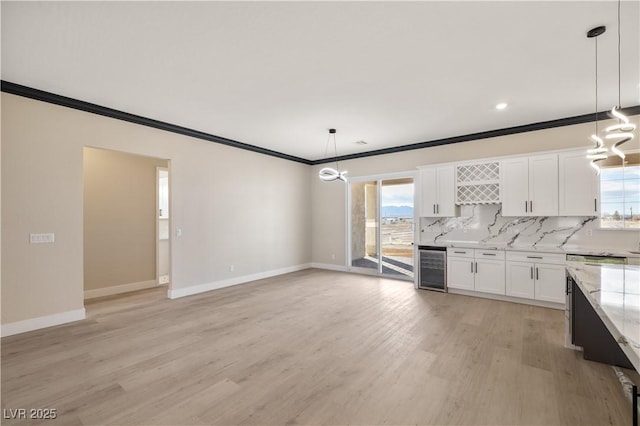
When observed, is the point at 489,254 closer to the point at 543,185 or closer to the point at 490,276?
the point at 490,276

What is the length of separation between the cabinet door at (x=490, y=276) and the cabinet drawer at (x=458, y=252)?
0.64 ft

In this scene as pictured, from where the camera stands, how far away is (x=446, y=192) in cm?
584

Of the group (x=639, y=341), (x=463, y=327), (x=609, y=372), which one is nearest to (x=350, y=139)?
(x=463, y=327)

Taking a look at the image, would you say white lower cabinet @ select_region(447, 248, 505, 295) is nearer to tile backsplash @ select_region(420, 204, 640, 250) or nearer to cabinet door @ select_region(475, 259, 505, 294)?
cabinet door @ select_region(475, 259, 505, 294)

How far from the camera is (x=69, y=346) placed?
325 centimetres

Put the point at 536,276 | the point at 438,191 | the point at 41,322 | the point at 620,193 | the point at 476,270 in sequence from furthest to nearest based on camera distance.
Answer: the point at 438,191 → the point at 476,270 → the point at 536,276 → the point at 620,193 → the point at 41,322

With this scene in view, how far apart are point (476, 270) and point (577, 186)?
2024 mm

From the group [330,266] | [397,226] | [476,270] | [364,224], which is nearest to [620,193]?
[476,270]

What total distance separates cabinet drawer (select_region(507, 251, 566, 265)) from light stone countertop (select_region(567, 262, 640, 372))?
Result: 5.59 ft

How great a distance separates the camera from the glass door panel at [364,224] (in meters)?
7.39

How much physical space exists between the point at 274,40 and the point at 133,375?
3.36 meters

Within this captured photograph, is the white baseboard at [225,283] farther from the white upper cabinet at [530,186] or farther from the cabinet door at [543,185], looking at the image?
the cabinet door at [543,185]

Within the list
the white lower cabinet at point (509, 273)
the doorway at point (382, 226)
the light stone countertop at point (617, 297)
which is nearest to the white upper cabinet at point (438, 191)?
the doorway at point (382, 226)

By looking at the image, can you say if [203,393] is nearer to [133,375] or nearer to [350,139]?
[133,375]
